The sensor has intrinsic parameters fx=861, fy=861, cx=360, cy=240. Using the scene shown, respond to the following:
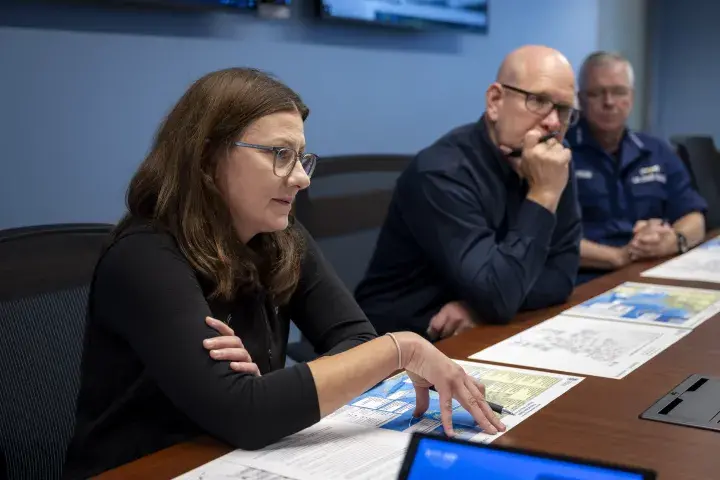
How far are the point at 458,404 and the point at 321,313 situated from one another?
1.33 feet

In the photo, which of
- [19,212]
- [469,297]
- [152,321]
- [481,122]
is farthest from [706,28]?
[152,321]

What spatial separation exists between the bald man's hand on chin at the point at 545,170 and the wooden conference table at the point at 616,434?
57 centimetres

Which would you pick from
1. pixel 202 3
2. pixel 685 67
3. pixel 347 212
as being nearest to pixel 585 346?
pixel 347 212

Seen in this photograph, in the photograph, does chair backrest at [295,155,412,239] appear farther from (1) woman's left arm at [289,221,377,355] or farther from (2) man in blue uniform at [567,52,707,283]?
(2) man in blue uniform at [567,52,707,283]

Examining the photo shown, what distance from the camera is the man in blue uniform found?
3018 mm

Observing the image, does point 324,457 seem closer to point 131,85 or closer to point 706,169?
point 131,85

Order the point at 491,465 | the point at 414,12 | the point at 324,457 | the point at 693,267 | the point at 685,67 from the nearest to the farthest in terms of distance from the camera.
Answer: the point at 491,465 < the point at 324,457 < the point at 693,267 < the point at 414,12 < the point at 685,67

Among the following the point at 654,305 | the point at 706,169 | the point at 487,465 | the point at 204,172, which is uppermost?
the point at 204,172

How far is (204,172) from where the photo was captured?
1371 millimetres

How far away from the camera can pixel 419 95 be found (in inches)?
133

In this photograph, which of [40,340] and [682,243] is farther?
[682,243]

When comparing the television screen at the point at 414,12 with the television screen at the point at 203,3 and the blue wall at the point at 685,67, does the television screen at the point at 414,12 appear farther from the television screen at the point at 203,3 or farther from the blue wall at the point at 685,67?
the blue wall at the point at 685,67

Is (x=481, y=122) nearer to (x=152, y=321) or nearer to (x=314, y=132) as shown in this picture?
(x=314, y=132)

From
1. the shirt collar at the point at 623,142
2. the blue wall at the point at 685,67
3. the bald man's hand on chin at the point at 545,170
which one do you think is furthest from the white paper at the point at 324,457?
the blue wall at the point at 685,67
